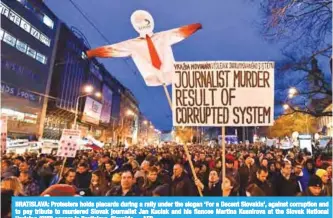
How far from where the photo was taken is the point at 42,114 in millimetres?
38688

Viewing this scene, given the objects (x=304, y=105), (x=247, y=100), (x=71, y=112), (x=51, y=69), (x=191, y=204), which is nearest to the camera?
(x=191, y=204)

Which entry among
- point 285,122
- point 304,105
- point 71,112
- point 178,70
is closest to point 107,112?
point 71,112

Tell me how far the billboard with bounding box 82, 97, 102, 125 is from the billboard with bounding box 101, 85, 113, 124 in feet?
21.2

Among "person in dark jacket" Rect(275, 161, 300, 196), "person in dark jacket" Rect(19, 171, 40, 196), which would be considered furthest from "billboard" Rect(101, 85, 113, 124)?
"person in dark jacket" Rect(275, 161, 300, 196)

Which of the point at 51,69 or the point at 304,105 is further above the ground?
the point at 51,69

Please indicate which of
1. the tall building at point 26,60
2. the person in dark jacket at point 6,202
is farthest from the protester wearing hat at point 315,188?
the tall building at point 26,60

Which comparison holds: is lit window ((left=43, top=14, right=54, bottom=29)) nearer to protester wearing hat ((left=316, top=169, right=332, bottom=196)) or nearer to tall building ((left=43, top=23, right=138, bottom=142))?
tall building ((left=43, top=23, right=138, bottom=142))

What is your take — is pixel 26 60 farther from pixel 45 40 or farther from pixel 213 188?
pixel 213 188

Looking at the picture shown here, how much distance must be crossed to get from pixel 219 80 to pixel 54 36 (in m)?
40.5

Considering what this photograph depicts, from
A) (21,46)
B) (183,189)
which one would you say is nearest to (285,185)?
(183,189)

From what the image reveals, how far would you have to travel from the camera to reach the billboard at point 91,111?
5281 cm

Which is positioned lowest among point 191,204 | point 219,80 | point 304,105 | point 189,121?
point 191,204

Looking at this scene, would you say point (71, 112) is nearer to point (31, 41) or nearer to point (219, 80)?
point (31, 41)

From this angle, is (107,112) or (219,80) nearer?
(219,80)
